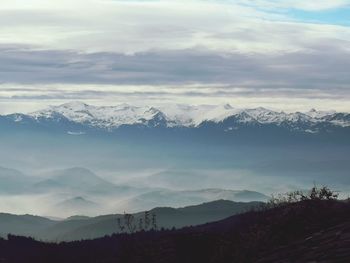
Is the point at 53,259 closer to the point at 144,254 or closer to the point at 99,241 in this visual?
the point at 144,254

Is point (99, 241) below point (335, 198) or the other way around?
the other way around

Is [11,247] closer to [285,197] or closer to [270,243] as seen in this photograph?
[285,197]

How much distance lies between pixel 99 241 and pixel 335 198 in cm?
10908

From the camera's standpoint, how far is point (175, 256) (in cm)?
5116

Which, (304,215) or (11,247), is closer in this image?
(304,215)

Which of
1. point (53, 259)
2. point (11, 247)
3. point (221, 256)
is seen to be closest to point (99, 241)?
point (11, 247)

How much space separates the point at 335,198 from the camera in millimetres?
54500

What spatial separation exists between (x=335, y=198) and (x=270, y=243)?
11.4 m

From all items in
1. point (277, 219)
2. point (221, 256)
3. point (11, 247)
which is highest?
point (11, 247)

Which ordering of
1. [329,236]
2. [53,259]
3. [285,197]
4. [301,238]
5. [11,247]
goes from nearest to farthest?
[329,236] → [301,238] → [285,197] → [53,259] → [11,247]

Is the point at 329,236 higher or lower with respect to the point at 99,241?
lower

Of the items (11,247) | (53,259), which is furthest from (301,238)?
(11,247)

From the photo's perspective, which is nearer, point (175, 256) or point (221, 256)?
point (221, 256)

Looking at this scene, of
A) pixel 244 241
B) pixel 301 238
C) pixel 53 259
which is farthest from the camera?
pixel 53 259
